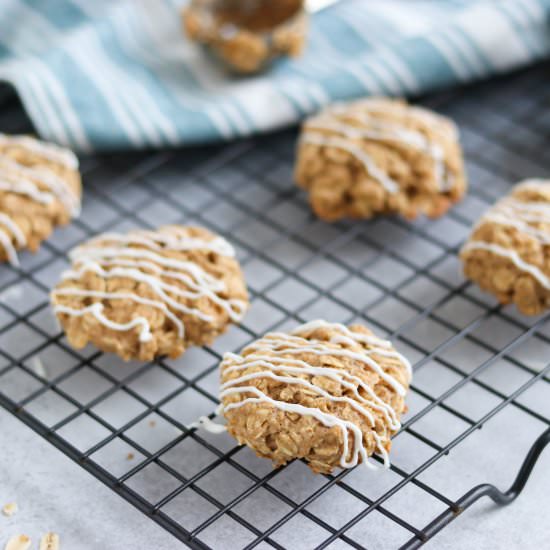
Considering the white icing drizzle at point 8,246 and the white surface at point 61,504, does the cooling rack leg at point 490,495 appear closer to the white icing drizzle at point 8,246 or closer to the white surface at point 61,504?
the white surface at point 61,504

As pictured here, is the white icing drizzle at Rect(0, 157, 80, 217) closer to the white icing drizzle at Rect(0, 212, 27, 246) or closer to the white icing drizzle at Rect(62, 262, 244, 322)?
the white icing drizzle at Rect(0, 212, 27, 246)

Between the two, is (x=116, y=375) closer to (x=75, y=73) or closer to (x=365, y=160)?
(x=365, y=160)

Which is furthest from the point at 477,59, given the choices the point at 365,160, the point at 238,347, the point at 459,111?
the point at 238,347

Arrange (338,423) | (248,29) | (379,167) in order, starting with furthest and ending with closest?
1. (248,29)
2. (379,167)
3. (338,423)

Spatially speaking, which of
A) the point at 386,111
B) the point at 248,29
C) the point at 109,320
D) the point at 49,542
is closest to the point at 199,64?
the point at 248,29

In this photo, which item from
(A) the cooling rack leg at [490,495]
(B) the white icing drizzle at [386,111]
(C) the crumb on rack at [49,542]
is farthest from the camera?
(B) the white icing drizzle at [386,111]

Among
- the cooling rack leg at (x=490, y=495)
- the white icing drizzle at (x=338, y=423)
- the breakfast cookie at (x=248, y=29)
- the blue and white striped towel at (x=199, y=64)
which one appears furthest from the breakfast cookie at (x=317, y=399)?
the breakfast cookie at (x=248, y=29)

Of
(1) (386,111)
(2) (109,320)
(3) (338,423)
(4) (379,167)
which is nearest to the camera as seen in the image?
(3) (338,423)

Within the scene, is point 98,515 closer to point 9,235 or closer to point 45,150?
point 9,235
